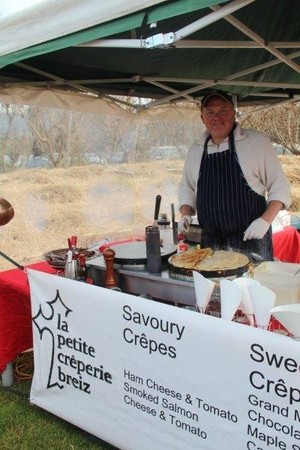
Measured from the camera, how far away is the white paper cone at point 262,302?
4.35 feet

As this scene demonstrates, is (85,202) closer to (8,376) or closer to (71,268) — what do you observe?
(8,376)

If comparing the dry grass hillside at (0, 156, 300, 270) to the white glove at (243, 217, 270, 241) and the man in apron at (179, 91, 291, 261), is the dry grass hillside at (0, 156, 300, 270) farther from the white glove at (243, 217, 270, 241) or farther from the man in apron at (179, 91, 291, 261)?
the white glove at (243, 217, 270, 241)

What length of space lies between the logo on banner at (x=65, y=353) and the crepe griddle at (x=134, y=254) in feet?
1.08

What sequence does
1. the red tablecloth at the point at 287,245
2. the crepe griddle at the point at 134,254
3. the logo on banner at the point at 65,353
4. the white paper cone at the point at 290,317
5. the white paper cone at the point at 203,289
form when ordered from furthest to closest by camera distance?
the red tablecloth at the point at 287,245, the crepe griddle at the point at 134,254, the logo on banner at the point at 65,353, the white paper cone at the point at 203,289, the white paper cone at the point at 290,317

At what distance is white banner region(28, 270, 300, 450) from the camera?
1317mm

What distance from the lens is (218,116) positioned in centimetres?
239

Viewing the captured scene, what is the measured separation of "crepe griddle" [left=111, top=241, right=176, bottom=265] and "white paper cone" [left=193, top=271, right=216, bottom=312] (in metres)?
0.48

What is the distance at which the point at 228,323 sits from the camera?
139cm

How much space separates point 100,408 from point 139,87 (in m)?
2.81

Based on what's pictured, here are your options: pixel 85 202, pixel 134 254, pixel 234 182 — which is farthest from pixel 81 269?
pixel 85 202

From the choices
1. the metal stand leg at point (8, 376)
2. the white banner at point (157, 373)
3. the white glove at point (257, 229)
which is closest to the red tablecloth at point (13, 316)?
the metal stand leg at point (8, 376)

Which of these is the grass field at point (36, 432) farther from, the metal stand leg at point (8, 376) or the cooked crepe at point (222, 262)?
the cooked crepe at point (222, 262)

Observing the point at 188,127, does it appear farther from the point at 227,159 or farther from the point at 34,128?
the point at 227,159

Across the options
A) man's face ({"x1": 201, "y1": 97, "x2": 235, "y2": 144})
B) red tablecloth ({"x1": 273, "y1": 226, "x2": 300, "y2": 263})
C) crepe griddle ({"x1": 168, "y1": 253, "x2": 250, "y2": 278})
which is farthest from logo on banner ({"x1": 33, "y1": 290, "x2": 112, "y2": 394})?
red tablecloth ({"x1": 273, "y1": 226, "x2": 300, "y2": 263})
